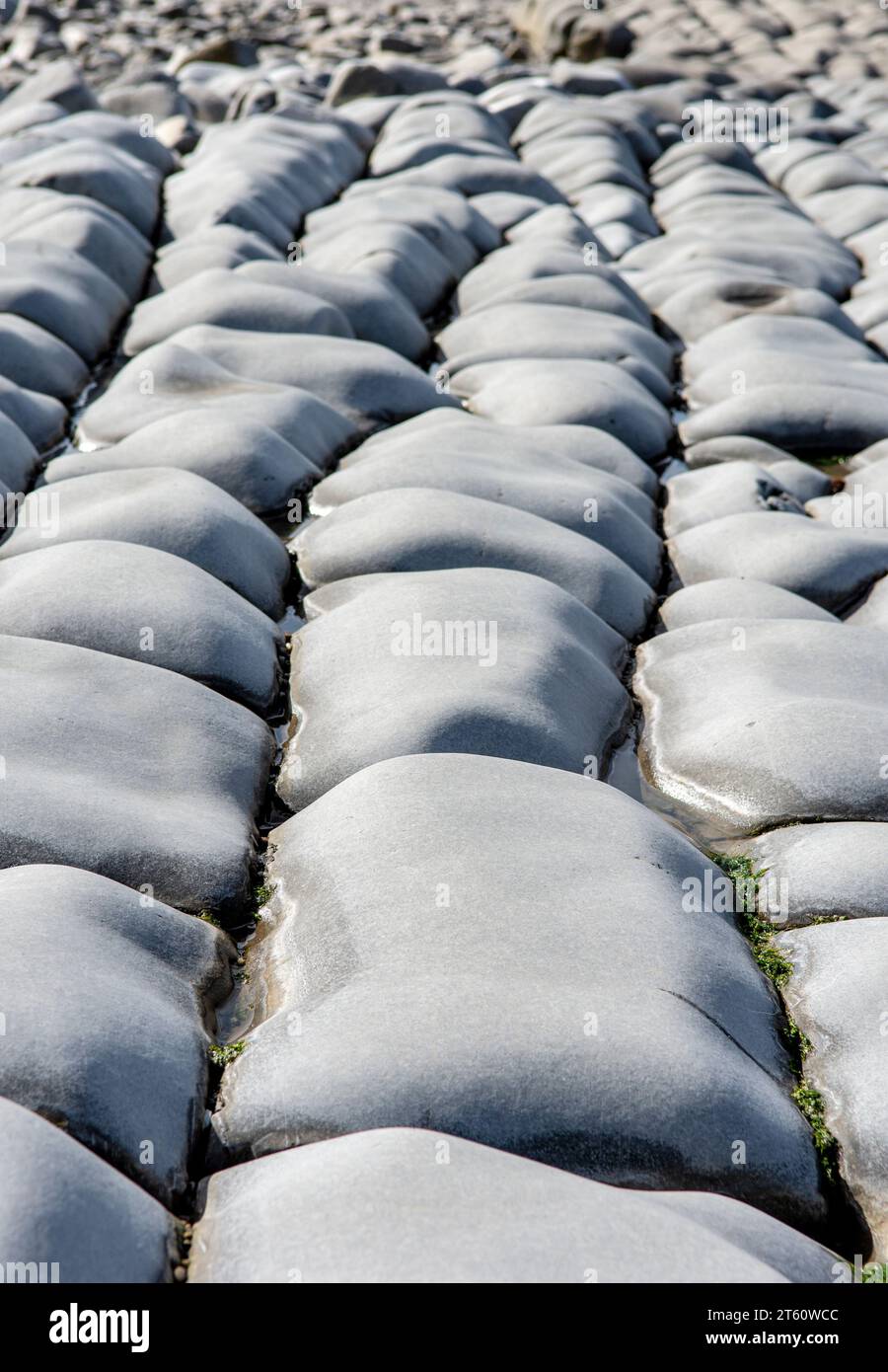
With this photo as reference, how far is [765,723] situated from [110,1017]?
117 centimetres

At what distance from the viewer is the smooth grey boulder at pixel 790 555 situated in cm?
274

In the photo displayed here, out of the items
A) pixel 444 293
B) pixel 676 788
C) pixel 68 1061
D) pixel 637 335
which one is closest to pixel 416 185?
pixel 444 293

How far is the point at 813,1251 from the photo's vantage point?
138 cm

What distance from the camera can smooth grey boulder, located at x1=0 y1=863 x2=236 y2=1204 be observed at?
1394mm

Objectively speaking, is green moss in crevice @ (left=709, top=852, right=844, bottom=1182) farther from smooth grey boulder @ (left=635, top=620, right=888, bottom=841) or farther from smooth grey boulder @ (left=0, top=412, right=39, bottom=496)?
smooth grey boulder @ (left=0, top=412, right=39, bottom=496)

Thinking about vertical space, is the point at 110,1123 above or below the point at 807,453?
above

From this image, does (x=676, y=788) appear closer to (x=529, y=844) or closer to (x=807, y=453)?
(x=529, y=844)

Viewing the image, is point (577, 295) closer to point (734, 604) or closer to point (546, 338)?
point (546, 338)

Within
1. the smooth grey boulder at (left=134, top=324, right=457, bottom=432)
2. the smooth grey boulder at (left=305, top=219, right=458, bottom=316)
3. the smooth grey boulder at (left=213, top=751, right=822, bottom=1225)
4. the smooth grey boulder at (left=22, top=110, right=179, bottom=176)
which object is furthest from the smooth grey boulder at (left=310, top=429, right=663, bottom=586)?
the smooth grey boulder at (left=22, top=110, right=179, bottom=176)

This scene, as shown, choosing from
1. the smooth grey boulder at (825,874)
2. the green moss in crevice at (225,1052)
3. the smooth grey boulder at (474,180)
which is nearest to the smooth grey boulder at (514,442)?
the smooth grey boulder at (825,874)

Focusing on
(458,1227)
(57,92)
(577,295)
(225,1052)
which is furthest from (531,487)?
(57,92)

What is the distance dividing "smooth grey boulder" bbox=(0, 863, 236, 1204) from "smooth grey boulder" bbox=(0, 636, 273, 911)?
3.6 inches

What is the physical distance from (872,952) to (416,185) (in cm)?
454

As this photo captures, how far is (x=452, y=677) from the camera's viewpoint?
2174mm
